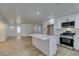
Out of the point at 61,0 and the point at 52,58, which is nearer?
the point at 52,58

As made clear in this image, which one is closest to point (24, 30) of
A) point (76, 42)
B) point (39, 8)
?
point (76, 42)

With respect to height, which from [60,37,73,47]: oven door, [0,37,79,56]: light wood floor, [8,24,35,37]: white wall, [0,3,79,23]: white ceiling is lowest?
[0,37,79,56]: light wood floor

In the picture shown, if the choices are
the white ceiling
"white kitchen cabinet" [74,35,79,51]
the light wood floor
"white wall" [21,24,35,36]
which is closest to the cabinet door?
"white kitchen cabinet" [74,35,79,51]

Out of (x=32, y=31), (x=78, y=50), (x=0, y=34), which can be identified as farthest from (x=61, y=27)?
(x=32, y=31)

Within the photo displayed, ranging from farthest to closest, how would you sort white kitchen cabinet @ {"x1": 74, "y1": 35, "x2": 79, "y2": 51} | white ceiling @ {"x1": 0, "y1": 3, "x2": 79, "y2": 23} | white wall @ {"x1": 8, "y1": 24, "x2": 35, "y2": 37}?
white wall @ {"x1": 8, "y1": 24, "x2": 35, "y2": 37}, white kitchen cabinet @ {"x1": 74, "y1": 35, "x2": 79, "y2": 51}, white ceiling @ {"x1": 0, "y1": 3, "x2": 79, "y2": 23}

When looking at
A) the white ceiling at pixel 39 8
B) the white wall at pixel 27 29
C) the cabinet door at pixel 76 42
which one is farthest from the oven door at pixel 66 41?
the white wall at pixel 27 29

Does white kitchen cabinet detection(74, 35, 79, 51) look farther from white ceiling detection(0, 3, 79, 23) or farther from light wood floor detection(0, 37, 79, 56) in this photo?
white ceiling detection(0, 3, 79, 23)

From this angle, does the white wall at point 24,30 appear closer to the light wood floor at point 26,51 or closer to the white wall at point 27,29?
the white wall at point 27,29

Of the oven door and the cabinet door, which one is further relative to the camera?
the oven door

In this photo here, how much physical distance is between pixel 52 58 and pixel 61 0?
3.90 ft

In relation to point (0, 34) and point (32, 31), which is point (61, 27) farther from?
point (32, 31)

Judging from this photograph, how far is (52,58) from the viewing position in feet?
5.47

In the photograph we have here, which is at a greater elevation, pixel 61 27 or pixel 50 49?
pixel 61 27

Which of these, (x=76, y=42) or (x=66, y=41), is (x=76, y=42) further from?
(x=66, y=41)
